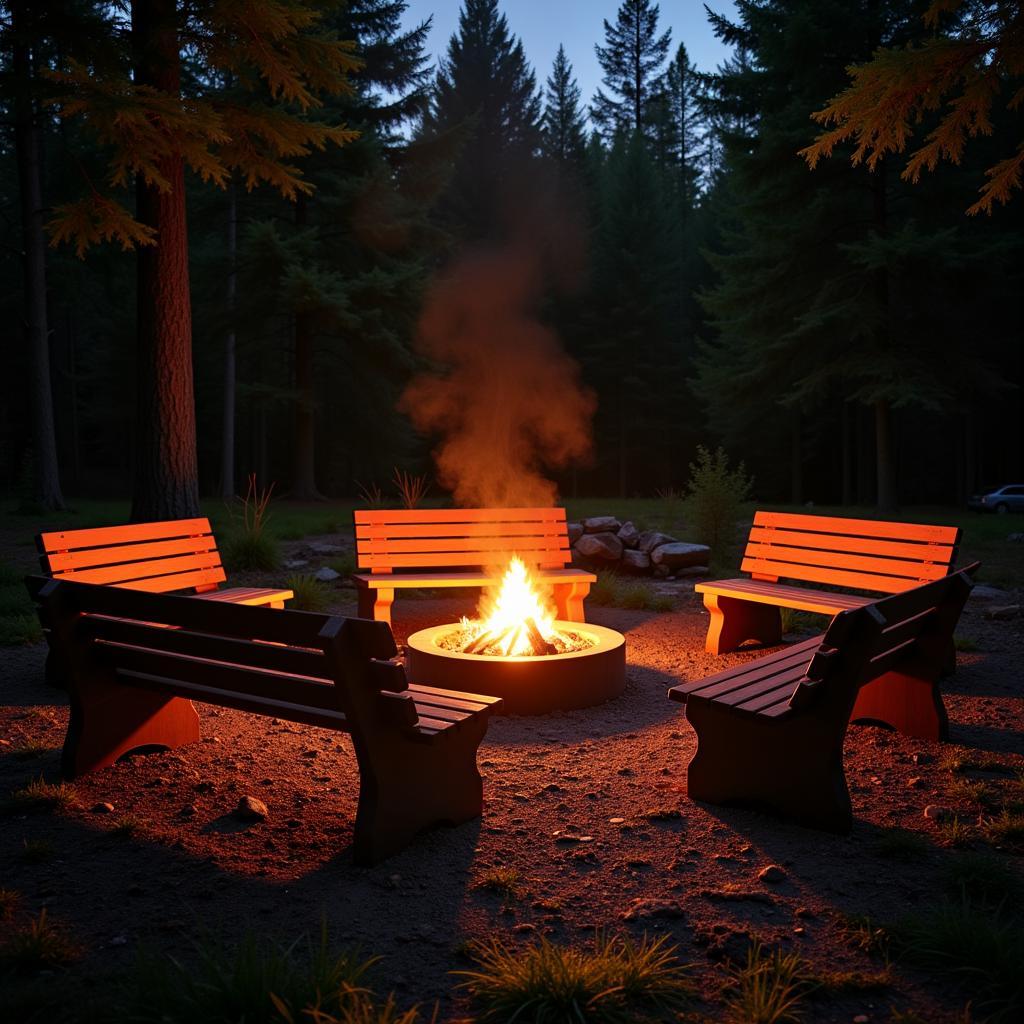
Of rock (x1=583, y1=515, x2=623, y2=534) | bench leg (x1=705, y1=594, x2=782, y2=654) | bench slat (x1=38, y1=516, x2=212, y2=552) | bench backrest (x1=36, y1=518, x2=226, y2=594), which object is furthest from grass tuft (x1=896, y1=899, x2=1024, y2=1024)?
rock (x1=583, y1=515, x2=623, y2=534)

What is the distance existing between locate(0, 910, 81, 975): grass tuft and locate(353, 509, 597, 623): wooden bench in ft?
13.6

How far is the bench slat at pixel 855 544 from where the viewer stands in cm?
525

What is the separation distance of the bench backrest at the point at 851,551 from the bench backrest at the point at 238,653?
3553mm

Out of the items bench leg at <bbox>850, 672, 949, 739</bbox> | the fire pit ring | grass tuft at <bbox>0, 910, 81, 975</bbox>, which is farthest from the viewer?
the fire pit ring

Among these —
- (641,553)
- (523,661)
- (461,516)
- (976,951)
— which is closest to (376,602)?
(461,516)

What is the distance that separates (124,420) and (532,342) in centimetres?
1785

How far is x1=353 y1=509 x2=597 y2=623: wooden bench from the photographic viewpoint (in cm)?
654

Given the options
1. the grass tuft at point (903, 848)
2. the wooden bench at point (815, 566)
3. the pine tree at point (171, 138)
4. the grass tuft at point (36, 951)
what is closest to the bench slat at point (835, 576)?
the wooden bench at point (815, 566)

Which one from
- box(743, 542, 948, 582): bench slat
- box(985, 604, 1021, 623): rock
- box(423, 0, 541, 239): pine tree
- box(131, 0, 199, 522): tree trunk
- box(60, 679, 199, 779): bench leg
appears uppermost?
box(423, 0, 541, 239): pine tree

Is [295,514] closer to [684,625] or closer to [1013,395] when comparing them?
[684,625]

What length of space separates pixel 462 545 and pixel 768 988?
4.90 meters

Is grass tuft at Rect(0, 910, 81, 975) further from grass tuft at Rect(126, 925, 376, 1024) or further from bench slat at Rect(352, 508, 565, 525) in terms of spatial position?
bench slat at Rect(352, 508, 565, 525)

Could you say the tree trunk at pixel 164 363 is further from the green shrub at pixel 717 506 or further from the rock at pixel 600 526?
the green shrub at pixel 717 506

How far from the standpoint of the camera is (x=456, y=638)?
5457mm
